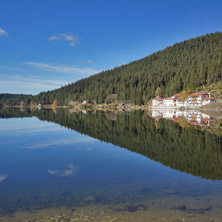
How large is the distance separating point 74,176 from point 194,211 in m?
7.68

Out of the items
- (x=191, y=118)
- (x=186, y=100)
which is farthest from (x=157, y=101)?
(x=191, y=118)

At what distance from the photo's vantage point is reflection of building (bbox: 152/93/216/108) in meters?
116

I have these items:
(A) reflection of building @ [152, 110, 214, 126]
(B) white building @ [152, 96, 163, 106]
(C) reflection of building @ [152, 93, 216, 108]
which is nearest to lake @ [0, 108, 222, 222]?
(A) reflection of building @ [152, 110, 214, 126]

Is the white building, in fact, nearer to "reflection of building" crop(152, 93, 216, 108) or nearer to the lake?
Result: "reflection of building" crop(152, 93, 216, 108)

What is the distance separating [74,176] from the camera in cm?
1350

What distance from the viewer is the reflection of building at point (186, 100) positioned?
116500mm

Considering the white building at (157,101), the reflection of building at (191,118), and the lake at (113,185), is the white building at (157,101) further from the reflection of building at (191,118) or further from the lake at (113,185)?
the lake at (113,185)

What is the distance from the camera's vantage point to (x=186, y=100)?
132 meters

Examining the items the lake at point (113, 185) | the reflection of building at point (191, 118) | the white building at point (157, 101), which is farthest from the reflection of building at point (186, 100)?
the lake at point (113, 185)

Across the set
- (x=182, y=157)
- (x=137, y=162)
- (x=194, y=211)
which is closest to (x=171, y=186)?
(x=194, y=211)

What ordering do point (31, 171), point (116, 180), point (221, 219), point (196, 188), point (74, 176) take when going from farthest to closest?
point (31, 171) < point (74, 176) < point (116, 180) < point (196, 188) < point (221, 219)

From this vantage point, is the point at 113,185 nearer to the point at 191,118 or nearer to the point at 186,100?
the point at 191,118

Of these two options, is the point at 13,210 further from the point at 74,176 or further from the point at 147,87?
A: the point at 147,87

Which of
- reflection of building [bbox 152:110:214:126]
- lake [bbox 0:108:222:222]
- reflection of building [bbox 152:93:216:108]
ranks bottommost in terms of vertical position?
lake [bbox 0:108:222:222]
